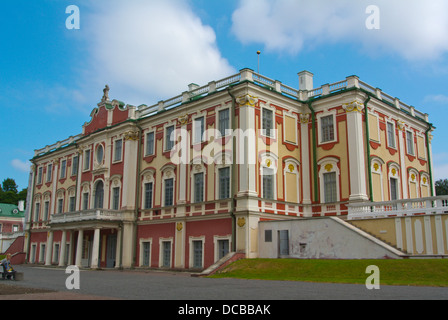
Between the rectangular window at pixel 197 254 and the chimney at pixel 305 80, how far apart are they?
13667 millimetres

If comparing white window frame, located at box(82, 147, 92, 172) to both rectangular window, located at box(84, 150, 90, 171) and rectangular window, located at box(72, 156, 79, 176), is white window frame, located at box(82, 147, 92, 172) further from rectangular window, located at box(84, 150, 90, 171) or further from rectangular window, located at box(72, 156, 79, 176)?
rectangular window, located at box(72, 156, 79, 176)

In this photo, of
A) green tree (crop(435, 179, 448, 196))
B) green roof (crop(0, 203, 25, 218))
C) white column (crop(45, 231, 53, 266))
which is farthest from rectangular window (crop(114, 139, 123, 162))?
green roof (crop(0, 203, 25, 218))

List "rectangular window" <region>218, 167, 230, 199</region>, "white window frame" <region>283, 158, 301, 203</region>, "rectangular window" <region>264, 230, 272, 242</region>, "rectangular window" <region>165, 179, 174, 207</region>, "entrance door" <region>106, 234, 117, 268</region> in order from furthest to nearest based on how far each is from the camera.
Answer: "entrance door" <region>106, 234, 117, 268</region> → "rectangular window" <region>165, 179, 174, 207</region> → "white window frame" <region>283, 158, 301, 203</region> → "rectangular window" <region>218, 167, 230, 199</region> → "rectangular window" <region>264, 230, 272, 242</region>

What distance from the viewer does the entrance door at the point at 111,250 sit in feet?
119

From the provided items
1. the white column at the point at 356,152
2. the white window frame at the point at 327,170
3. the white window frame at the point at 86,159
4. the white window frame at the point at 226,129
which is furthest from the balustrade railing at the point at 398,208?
the white window frame at the point at 86,159

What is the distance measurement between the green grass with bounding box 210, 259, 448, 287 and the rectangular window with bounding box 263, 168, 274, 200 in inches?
218

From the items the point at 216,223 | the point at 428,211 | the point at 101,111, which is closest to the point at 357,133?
the point at 428,211

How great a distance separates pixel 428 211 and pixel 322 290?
1108cm

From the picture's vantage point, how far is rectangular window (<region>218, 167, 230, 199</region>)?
95.8 ft

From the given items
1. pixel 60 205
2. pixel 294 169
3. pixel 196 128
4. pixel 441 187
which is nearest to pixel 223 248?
pixel 294 169

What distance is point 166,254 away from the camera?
32281 millimetres
